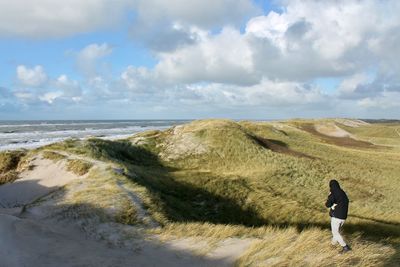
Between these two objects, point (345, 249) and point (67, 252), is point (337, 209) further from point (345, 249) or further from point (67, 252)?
point (67, 252)

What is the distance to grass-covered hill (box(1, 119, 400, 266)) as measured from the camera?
48.6 ft

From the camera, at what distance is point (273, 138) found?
59.2m

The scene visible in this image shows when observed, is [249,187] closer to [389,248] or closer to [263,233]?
[263,233]

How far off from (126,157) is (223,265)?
25.4 metres

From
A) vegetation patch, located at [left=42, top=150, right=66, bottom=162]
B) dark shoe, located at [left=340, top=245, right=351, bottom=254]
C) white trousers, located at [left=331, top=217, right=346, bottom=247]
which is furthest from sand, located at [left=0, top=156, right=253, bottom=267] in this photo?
vegetation patch, located at [left=42, top=150, right=66, bottom=162]

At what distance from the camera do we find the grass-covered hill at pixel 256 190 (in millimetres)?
14820

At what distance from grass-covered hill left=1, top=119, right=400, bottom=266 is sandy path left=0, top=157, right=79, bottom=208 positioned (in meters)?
A: 3.13

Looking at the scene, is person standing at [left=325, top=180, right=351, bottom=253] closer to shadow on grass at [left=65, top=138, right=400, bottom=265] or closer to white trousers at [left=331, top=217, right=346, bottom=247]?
white trousers at [left=331, top=217, right=346, bottom=247]

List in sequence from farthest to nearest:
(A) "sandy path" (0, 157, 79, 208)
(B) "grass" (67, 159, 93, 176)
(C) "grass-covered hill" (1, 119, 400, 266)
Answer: (B) "grass" (67, 159, 93, 176), (A) "sandy path" (0, 157, 79, 208), (C) "grass-covered hill" (1, 119, 400, 266)

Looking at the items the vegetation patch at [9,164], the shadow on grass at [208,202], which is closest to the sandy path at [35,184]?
the vegetation patch at [9,164]

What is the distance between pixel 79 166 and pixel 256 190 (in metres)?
11.8

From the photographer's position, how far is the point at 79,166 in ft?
89.9

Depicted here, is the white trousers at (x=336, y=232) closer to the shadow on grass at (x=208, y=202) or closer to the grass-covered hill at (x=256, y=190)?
the grass-covered hill at (x=256, y=190)

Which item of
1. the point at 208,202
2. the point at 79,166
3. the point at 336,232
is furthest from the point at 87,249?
the point at 208,202
